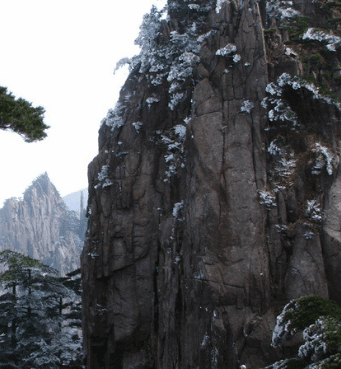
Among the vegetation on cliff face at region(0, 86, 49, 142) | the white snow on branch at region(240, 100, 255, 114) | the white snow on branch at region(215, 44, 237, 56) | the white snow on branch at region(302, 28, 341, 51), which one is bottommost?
the vegetation on cliff face at region(0, 86, 49, 142)

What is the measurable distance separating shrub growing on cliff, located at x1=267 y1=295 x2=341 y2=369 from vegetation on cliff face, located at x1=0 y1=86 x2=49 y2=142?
696cm

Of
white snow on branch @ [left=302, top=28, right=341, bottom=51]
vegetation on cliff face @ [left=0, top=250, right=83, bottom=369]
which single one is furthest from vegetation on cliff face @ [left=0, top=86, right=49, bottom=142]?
vegetation on cliff face @ [left=0, top=250, right=83, bottom=369]

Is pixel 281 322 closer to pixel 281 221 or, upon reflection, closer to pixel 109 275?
pixel 281 221

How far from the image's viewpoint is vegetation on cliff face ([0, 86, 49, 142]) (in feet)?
30.9

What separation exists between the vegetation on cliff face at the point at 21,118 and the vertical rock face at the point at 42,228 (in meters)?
83.2

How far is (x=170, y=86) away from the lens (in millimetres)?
19781

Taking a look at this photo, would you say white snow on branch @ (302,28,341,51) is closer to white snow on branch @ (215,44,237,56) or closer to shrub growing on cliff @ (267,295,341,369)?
white snow on branch @ (215,44,237,56)

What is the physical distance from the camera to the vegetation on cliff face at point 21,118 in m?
→ 9.41

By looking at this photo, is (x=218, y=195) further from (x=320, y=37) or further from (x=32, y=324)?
(x=32, y=324)

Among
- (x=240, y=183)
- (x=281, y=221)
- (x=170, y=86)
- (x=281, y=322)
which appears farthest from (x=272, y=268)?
(x=170, y=86)

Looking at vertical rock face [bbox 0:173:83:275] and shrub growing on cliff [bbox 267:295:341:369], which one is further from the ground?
vertical rock face [bbox 0:173:83:275]

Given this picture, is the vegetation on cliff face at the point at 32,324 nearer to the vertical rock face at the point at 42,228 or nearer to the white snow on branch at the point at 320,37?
the white snow on branch at the point at 320,37

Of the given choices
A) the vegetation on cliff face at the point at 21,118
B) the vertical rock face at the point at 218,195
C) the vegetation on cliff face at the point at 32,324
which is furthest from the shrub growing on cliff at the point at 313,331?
the vegetation on cliff face at the point at 32,324

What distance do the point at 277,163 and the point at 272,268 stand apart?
12.2ft
